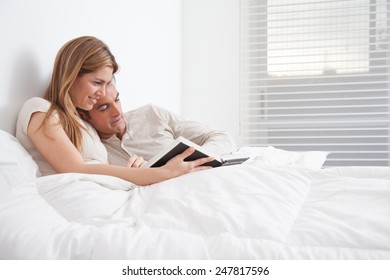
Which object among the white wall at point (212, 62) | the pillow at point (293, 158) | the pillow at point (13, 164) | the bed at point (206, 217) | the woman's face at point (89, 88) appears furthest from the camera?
the white wall at point (212, 62)

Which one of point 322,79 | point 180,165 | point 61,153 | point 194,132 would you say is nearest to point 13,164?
point 61,153

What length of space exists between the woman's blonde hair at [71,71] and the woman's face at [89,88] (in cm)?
2

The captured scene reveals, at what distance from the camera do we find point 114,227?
0.78m

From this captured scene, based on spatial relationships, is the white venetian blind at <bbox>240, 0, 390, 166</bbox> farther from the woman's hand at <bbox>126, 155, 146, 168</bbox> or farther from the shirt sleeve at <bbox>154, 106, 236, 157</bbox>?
the woman's hand at <bbox>126, 155, 146, 168</bbox>

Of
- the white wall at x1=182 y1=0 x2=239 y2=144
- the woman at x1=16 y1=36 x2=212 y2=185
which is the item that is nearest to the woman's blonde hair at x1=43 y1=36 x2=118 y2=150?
the woman at x1=16 y1=36 x2=212 y2=185

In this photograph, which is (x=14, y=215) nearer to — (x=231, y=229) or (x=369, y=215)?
(x=231, y=229)

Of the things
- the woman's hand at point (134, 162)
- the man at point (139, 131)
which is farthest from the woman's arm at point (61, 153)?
the man at point (139, 131)

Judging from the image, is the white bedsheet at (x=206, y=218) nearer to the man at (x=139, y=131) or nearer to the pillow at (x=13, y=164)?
the pillow at (x=13, y=164)

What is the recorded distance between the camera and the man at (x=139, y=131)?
62.5 inches

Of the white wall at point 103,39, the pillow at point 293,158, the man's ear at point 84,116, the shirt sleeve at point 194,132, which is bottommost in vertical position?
the pillow at point 293,158

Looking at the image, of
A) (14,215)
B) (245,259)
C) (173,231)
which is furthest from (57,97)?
(245,259)

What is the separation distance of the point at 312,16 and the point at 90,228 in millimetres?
2868

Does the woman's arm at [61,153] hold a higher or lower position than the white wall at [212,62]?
lower

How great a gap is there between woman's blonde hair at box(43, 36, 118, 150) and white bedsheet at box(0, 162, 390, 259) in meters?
0.39
